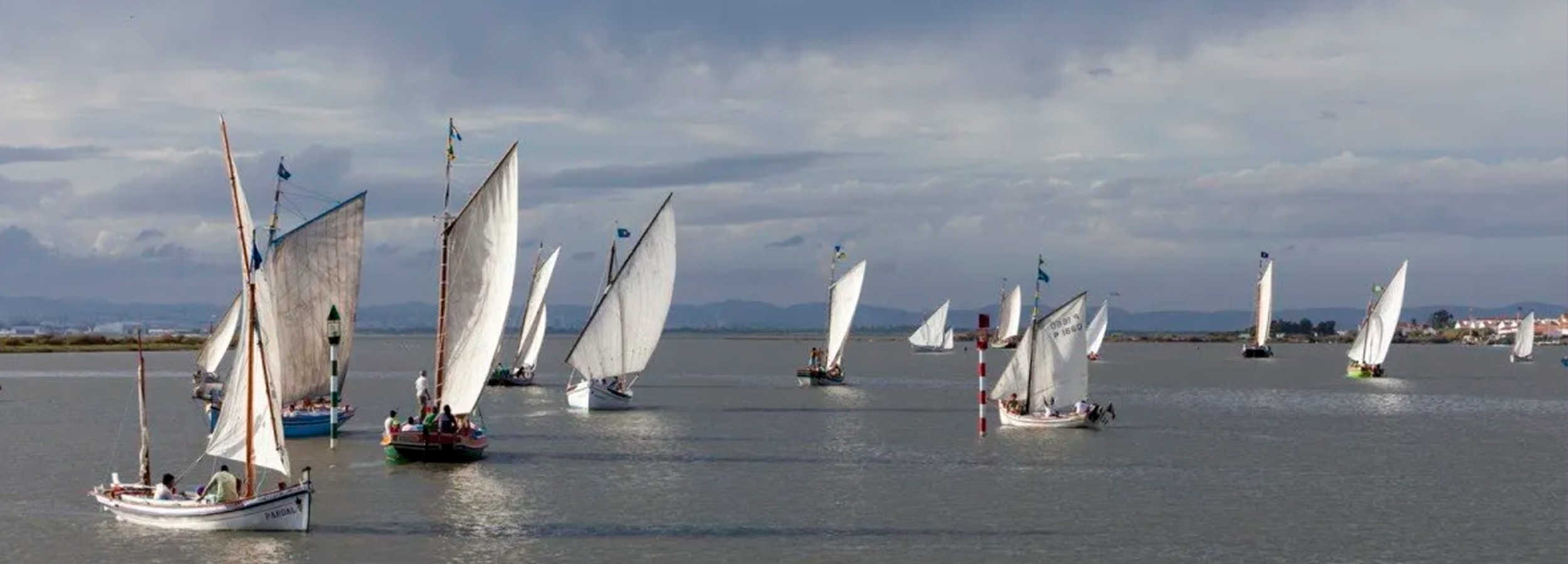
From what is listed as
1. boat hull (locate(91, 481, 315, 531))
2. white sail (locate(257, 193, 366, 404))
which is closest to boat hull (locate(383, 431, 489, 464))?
white sail (locate(257, 193, 366, 404))

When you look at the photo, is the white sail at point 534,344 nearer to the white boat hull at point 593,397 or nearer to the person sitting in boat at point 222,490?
the white boat hull at point 593,397

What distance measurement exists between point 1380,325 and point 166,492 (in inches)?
4977

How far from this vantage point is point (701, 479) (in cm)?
5553

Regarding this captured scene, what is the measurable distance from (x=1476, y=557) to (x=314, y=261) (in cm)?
4450

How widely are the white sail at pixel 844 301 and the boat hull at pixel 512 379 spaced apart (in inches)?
855

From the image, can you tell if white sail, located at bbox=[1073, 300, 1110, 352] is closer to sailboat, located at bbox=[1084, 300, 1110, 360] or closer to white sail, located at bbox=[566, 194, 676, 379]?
sailboat, located at bbox=[1084, 300, 1110, 360]

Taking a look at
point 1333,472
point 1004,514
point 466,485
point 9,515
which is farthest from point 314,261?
point 1333,472

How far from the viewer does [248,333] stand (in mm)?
40906

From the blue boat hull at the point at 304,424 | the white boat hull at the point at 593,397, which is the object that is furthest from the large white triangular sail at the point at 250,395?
the white boat hull at the point at 593,397

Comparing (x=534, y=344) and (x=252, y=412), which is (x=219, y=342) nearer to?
(x=534, y=344)

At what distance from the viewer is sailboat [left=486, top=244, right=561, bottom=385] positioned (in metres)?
114

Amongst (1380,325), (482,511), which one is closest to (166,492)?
(482,511)

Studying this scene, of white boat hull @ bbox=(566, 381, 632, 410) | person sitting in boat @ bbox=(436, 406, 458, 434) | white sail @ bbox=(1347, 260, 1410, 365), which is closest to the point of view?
person sitting in boat @ bbox=(436, 406, 458, 434)

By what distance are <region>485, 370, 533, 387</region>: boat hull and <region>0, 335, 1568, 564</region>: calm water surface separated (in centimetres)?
1376
